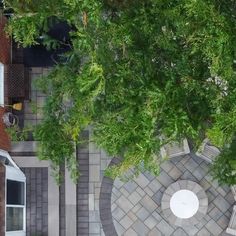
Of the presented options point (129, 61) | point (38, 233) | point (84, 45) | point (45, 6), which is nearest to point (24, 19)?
point (45, 6)

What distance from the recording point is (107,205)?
13.8 metres

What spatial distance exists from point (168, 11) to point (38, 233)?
830 centimetres

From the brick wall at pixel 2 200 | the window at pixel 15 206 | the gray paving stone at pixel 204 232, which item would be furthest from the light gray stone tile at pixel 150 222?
the brick wall at pixel 2 200

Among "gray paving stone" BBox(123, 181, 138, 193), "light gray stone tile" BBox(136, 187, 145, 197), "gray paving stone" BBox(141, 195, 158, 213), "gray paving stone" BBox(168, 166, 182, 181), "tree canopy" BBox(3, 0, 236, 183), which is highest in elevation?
"tree canopy" BBox(3, 0, 236, 183)

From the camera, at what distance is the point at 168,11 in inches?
303

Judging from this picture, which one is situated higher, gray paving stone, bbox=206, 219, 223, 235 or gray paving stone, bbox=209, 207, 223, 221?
gray paving stone, bbox=209, 207, 223, 221

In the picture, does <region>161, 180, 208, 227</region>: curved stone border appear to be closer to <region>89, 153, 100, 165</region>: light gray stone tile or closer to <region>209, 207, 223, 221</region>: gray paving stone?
<region>209, 207, 223, 221</region>: gray paving stone

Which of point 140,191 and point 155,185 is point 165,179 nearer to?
point 155,185

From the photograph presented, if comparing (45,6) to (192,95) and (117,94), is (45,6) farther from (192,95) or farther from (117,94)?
(192,95)

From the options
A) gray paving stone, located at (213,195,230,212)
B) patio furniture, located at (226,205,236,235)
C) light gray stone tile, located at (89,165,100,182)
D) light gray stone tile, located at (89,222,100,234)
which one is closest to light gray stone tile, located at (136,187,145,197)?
light gray stone tile, located at (89,165,100,182)

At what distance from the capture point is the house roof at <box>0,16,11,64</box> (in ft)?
43.0

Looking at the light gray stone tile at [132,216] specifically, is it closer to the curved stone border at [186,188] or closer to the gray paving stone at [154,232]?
the gray paving stone at [154,232]

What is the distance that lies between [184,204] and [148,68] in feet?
19.1

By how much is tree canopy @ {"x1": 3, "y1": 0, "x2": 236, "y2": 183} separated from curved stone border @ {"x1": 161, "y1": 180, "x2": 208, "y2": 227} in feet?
15.0
